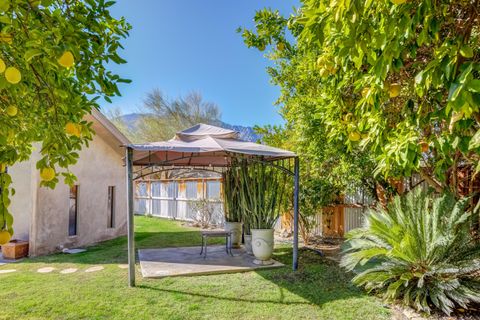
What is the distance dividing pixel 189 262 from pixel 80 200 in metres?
4.80

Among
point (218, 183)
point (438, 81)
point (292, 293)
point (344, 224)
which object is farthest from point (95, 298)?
point (218, 183)

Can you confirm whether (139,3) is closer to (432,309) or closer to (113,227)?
(113,227)

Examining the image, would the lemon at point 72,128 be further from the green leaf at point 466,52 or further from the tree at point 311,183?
the tree at point 311,183

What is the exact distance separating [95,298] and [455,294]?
528cm

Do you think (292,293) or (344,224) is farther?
(344,224)

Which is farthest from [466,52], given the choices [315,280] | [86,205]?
[86,205]

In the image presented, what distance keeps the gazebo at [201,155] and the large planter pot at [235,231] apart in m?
1.86

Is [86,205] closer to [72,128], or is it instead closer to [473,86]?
[72,128]

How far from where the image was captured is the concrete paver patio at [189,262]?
255 inches

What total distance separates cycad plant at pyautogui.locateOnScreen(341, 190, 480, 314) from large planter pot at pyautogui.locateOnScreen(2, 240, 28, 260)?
8.16 metres

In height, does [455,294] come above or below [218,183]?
below

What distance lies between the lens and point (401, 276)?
4.54m

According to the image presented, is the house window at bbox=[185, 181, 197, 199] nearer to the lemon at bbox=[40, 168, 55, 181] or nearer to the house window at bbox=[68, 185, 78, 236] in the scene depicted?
the house window at bbox=[68, 185, 78, 236]

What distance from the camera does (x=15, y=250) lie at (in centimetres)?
809
